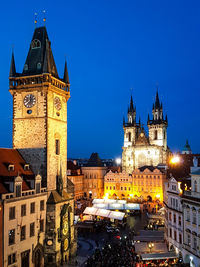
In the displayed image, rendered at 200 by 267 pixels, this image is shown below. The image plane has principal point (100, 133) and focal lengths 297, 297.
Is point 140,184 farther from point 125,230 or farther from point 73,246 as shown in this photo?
point 73,246

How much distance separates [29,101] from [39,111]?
213cm

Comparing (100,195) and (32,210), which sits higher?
(32,210)

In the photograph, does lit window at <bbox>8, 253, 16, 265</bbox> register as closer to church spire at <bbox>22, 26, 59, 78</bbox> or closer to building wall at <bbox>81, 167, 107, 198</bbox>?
church spire at <bbox>22, 26, 59, 78</bbox>

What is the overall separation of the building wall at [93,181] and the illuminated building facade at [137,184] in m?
2.93

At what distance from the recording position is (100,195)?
102812mm

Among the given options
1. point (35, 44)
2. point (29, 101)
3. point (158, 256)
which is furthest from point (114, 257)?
point (35, 44)

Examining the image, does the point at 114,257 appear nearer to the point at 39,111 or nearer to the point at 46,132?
the point at 46,132

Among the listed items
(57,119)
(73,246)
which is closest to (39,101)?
(57,119)

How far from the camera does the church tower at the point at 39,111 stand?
3750 cm

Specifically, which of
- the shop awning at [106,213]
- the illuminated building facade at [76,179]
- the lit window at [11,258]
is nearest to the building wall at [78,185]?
the illuminated building facade at [76,179]

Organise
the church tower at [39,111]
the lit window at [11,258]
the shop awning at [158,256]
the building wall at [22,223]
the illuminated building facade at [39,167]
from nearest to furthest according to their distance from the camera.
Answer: the building wall at [22,223], the lit window at [11,258], the illuminated building facade at [39,167], the shop awning at [158,256], the church tower at [39,111]

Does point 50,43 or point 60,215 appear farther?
point 50,43

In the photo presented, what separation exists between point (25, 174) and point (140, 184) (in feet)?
220

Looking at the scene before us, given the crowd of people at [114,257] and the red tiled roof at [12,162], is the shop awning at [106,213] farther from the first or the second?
the red tiled roof at [12,162]
